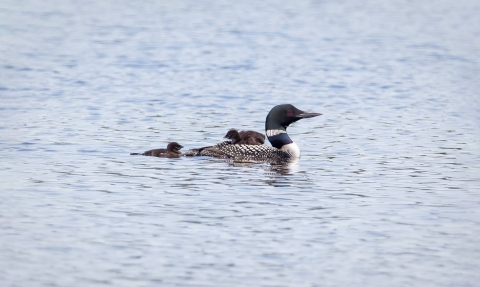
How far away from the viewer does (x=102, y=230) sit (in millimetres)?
8734

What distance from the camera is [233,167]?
39.6 feet

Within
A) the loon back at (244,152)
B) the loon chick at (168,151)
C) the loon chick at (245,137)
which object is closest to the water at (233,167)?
the loon chick at (168,151)

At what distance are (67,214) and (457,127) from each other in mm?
7597

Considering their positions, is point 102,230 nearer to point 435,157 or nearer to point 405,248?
point 405,248

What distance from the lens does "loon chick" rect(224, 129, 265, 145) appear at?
13.1 meters

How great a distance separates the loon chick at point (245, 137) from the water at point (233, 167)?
0.60 meters

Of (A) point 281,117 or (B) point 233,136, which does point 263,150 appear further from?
(A) point 281,117

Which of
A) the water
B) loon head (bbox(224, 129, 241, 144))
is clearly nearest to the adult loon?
loon head (bbox(224, 129, 241, 144))

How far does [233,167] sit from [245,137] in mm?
1297

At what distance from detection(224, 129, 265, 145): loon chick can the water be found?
596 mm

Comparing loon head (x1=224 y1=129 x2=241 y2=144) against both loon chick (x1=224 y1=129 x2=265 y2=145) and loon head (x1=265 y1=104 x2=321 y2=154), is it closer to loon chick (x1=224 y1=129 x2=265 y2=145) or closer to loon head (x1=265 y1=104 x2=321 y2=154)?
loon chick (x1=224 y1=129 x2=265 y2=145)

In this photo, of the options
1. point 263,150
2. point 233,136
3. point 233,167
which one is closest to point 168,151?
point 233,167

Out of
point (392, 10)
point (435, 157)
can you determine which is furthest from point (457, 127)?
point (392, 10)

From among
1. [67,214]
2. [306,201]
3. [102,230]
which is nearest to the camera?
[102,230]
